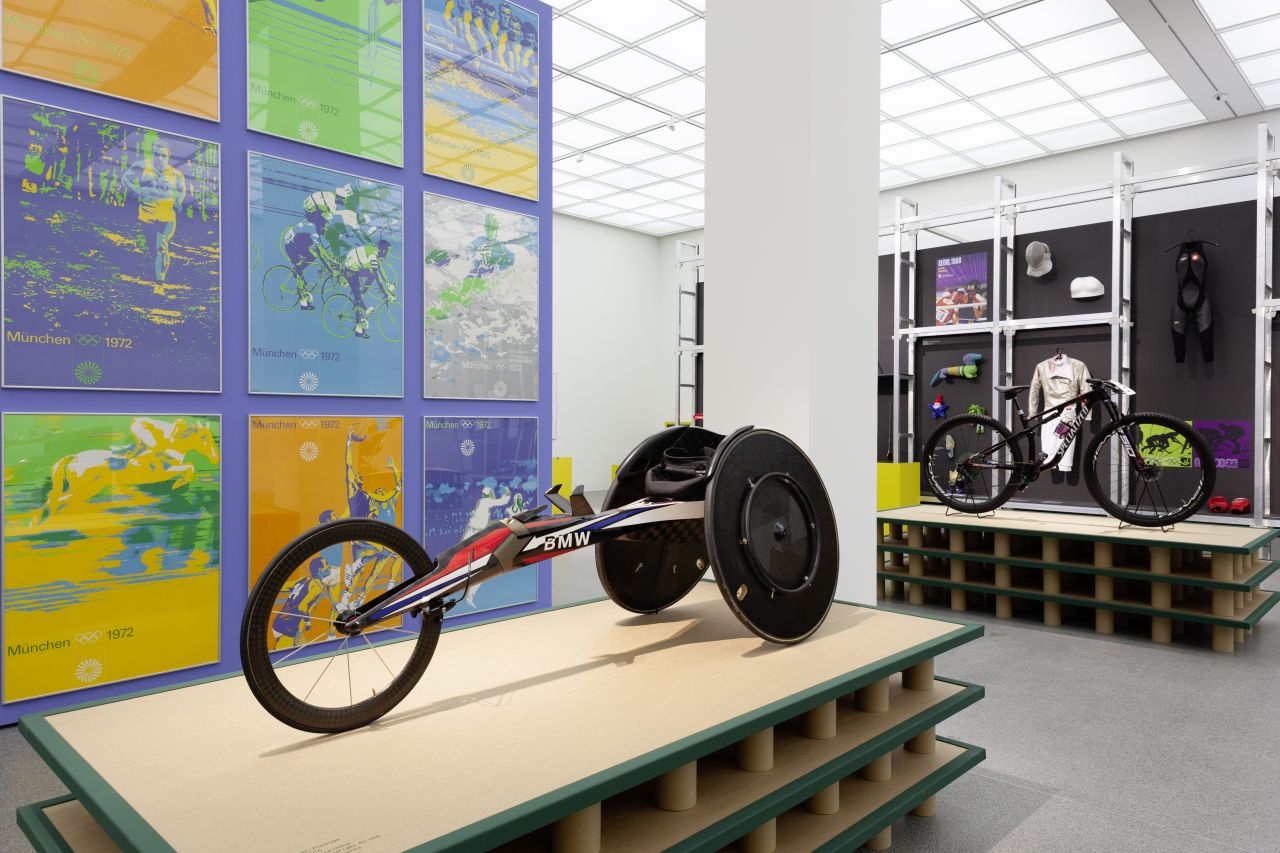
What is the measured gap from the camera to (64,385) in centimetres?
261

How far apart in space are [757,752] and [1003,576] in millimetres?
3376

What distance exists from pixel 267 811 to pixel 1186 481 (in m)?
8.43

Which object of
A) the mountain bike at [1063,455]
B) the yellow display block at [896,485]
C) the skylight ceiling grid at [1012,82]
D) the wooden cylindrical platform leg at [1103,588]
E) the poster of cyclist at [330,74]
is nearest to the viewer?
the poster of cyclist at [330,74]

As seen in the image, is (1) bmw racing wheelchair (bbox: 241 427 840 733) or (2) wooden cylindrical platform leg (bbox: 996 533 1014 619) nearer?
(1) bmw racing wheelchair (bbox: 241 427 840 733)

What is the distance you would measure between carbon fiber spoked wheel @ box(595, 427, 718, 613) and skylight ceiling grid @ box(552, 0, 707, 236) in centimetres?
478


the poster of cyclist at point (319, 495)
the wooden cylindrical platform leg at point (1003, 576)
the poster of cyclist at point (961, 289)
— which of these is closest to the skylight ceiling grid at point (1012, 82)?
the poster of cyclist at point (961, 289)

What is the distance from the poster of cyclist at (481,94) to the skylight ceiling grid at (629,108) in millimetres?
2191

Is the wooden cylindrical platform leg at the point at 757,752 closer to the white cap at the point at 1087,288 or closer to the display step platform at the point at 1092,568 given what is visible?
the display step platform at the point at 1092,568

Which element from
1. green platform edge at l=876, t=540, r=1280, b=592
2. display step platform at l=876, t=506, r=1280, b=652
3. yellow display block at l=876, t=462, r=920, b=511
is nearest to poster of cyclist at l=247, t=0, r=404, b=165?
green platform edge at l=876, t=540, r=1280, b=592

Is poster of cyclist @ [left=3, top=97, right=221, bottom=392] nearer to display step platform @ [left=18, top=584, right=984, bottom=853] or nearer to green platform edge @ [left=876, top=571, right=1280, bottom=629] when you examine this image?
display step platform @ [left=18, top=584, right=984, bottom=853]

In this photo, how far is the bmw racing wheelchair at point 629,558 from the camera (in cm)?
127

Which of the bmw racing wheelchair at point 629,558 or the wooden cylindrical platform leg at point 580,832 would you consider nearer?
the wooden cylindrical platform leg at point 580,832

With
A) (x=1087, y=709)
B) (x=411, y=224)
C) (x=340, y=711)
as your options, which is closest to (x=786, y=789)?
(x=340, y=711)

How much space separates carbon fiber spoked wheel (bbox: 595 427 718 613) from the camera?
1959mm
